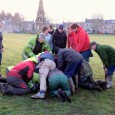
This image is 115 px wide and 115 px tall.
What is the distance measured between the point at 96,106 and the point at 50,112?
3.83 ft

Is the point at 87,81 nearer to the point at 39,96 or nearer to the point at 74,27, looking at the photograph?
the point at 74,27

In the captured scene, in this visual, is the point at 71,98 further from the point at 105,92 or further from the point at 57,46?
the point at 57,46

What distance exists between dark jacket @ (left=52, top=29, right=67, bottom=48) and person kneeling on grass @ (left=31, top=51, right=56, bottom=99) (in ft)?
7.45

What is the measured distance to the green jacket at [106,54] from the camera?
8.02 metres

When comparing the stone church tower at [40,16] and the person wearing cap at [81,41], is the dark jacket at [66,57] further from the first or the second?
the stone church tower at [40,16]

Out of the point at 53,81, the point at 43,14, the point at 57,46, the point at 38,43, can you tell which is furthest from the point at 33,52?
the point at 43,14

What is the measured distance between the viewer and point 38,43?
8453mm

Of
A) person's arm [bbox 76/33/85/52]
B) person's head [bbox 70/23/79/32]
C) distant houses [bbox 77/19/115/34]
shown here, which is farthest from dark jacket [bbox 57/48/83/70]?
distant houses [bbox 77/19/115/34]

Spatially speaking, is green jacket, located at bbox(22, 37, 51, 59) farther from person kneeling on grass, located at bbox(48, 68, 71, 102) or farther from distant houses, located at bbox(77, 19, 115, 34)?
distant houses, located at bbox(77, 19, 115, 34)

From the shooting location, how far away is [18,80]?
7066mm

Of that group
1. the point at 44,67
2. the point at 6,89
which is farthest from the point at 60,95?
the point at 6,89

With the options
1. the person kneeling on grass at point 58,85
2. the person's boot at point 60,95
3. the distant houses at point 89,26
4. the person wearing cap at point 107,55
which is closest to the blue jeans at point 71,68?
the person kneeling on grass at point 58,85

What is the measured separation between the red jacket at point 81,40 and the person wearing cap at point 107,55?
2.19 feet

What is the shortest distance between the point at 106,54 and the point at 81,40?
1.04 m
